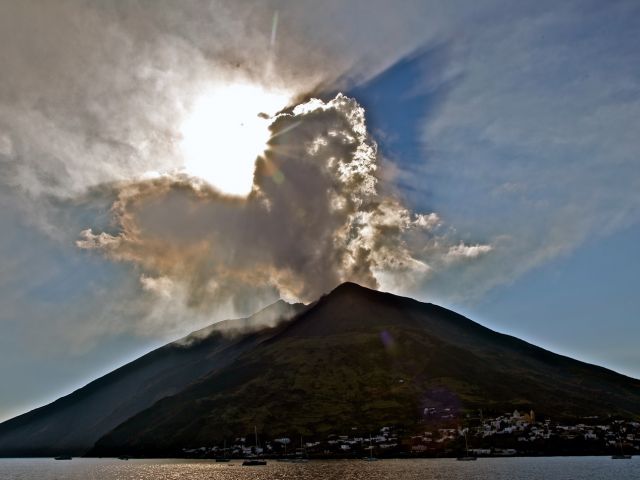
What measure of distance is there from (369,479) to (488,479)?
4022 cm

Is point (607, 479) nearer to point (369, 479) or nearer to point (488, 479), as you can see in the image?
point (488, 479)

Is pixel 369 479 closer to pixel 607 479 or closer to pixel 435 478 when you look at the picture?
pixel 435 478

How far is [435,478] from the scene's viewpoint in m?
198

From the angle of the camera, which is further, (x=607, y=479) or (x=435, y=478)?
(x=435, y=478)

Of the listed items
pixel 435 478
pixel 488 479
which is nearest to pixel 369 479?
pixel 435 478

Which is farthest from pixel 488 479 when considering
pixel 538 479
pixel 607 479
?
pixel 607 479

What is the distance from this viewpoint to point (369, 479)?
653ft

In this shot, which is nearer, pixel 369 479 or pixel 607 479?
pixel 607 479

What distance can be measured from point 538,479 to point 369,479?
184 feet

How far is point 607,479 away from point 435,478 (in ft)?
180

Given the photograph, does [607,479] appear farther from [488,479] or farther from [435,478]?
[435,478]

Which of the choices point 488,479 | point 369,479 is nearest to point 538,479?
point 488,479

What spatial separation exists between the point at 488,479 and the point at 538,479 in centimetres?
1636

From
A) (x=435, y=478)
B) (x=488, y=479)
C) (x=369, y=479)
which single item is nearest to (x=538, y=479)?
(x=488, y=479)
